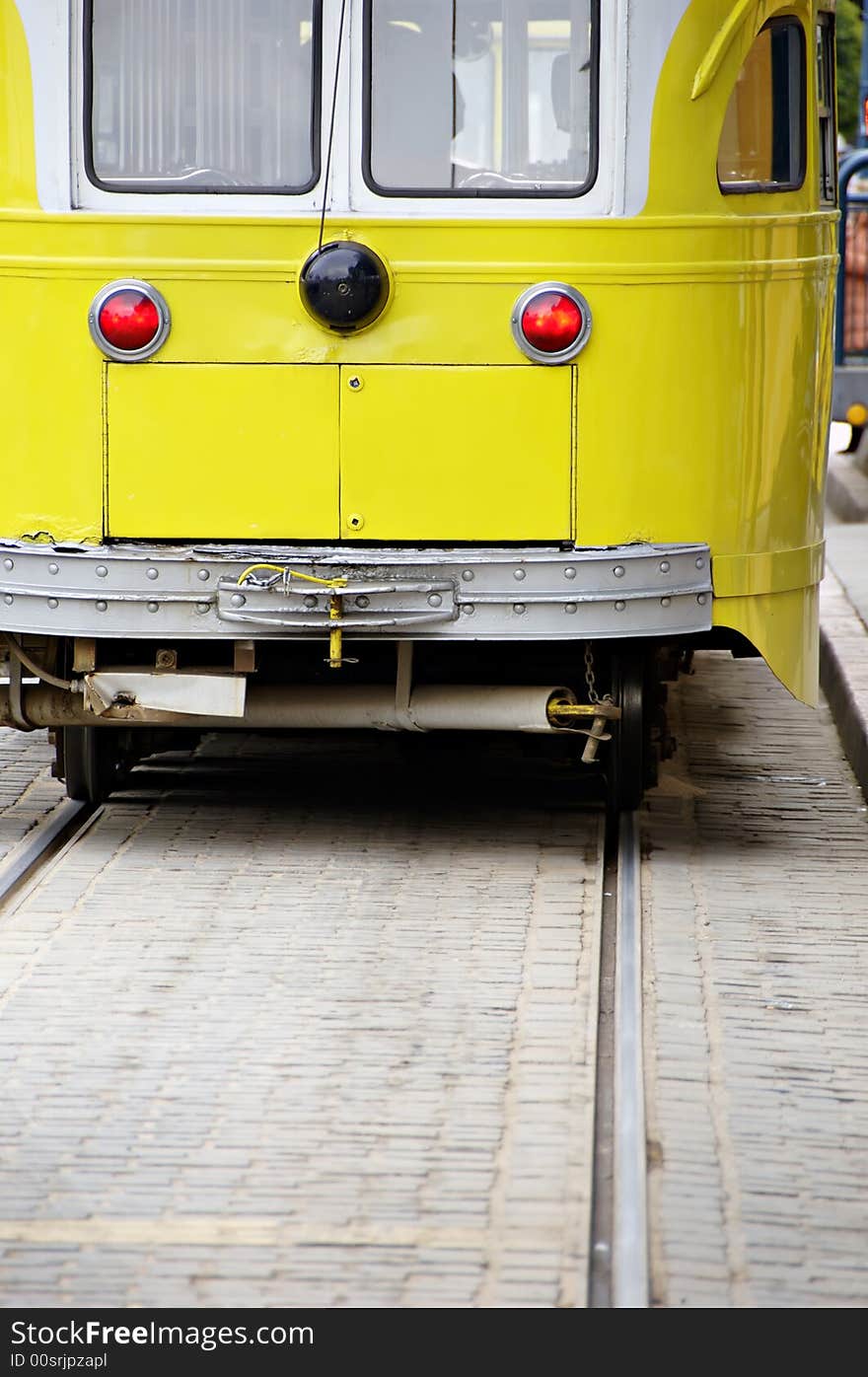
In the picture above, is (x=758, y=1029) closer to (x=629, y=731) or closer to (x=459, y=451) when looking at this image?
(x=629, y=731)

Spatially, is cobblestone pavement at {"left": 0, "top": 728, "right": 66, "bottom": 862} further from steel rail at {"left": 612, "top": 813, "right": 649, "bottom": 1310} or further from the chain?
steel rail at {"left": 612, "top": 813, "right": 649, "bottom": 1310}

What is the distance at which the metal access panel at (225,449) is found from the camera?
6387 millimetres

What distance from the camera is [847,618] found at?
11.2 meters

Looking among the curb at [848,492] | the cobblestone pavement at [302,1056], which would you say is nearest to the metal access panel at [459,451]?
the cobblestone pavement at [302,1056]

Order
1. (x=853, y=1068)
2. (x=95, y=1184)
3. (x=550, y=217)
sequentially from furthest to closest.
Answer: (x=550, y=217)
(x=853, y=1068)
(x=95, y=1184)

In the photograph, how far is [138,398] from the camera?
21.1 feet

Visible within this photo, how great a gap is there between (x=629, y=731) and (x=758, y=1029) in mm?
1739

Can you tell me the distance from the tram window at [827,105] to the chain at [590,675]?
5.50ft

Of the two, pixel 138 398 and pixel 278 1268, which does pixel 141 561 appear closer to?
pixel 138 398

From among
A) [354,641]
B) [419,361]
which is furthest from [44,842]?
[419,361]

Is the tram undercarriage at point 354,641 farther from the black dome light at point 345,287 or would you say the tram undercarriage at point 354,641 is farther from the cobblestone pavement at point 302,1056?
the black dome light at point 345,287

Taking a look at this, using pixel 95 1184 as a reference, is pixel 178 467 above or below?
above

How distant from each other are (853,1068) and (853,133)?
111 ft
